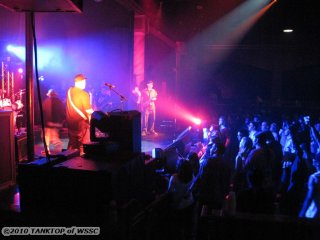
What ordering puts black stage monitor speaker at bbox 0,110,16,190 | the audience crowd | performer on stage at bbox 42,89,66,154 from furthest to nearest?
performer on stage at bbox 42,89,66,154
black stage monitor speaker at bbox 0,110,16,190
the audience crowd

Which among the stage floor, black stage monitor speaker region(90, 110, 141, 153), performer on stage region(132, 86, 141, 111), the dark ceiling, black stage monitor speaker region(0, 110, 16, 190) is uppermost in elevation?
the dark ceiling

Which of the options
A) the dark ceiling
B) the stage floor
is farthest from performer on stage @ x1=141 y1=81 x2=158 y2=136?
the dark ceiling

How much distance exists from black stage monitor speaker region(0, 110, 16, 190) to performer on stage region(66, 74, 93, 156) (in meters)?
1.20

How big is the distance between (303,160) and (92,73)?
36.4ft

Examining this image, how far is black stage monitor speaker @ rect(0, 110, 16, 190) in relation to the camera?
4180 mm

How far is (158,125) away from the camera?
1366 cm

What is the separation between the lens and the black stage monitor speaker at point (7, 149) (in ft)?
13.7

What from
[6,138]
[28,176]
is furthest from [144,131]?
[28,176]

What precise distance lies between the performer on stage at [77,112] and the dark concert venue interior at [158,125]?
0.06 ft

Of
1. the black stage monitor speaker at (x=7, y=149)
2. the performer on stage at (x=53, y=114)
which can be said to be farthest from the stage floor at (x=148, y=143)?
the black stage monitor speaker at (x=7, y=149)

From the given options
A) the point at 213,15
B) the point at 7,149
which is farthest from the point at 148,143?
the point at 7,149

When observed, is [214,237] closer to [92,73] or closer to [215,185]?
[215,185]

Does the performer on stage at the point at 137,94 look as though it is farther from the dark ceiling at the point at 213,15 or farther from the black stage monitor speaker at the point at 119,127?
the black stage monitor speaker at the point at 119,127

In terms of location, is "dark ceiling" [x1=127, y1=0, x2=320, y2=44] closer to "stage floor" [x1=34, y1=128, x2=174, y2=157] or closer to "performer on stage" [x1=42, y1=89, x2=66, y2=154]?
"stage floor" [x1=34, y1=128, x2=174, y2=157]
